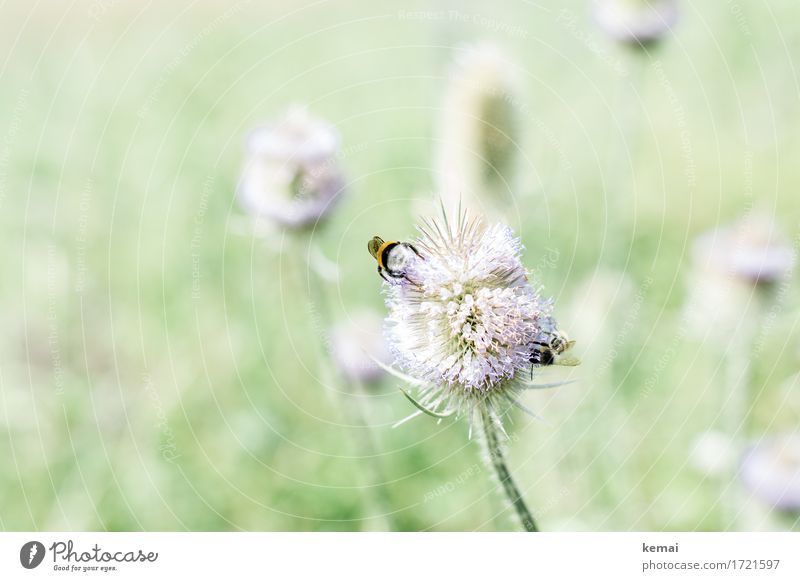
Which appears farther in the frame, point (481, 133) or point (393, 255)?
point (481, 133)

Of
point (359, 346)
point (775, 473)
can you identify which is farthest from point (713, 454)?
point (359, 346)

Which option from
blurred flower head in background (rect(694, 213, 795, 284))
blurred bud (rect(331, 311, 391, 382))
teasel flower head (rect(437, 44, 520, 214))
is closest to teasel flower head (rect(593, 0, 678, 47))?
teasel flower head (rect(437, 44, 520, 214))

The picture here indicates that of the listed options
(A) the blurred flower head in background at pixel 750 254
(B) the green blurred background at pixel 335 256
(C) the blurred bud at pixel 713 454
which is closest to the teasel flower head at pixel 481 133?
(B) the green blurred background at pixel 335 256

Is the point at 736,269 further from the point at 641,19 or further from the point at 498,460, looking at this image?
the point at 498,460

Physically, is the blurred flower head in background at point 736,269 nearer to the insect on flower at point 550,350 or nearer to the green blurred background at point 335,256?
the green blurred background at point 335,256

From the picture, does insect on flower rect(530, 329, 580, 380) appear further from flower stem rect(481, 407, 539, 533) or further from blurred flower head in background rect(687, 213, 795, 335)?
blurred flower head in background rect(687, 213, 795, 335)
